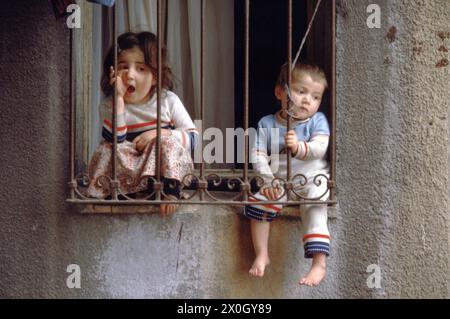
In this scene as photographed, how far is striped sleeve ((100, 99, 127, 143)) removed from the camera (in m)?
4.50

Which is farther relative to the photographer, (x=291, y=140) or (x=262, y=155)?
(x=262, y=155)

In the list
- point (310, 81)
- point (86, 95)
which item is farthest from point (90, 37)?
point (310, 81)

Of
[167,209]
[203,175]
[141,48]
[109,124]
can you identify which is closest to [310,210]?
[203,175]

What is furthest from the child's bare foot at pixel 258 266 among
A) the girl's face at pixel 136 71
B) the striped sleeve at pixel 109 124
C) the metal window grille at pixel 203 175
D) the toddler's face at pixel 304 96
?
the girl's face at pixel 136 71

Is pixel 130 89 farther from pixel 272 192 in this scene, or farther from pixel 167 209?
pixel 272 192

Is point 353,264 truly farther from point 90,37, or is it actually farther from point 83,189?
point 90,37

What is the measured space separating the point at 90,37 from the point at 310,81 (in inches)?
48.4

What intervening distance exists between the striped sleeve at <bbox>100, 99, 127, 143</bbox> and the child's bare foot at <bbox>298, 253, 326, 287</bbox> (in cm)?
113

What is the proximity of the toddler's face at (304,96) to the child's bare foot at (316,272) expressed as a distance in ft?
2.40

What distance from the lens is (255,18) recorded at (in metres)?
5.41

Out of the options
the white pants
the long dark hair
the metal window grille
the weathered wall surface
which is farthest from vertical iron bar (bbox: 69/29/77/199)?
the weathered wall surface

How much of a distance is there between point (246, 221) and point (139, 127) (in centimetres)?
73

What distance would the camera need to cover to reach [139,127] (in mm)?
4652

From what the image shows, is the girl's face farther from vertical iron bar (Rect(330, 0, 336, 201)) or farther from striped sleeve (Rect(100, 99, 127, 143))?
vertical iron bar (Rect(330, 0, 336, 201))
